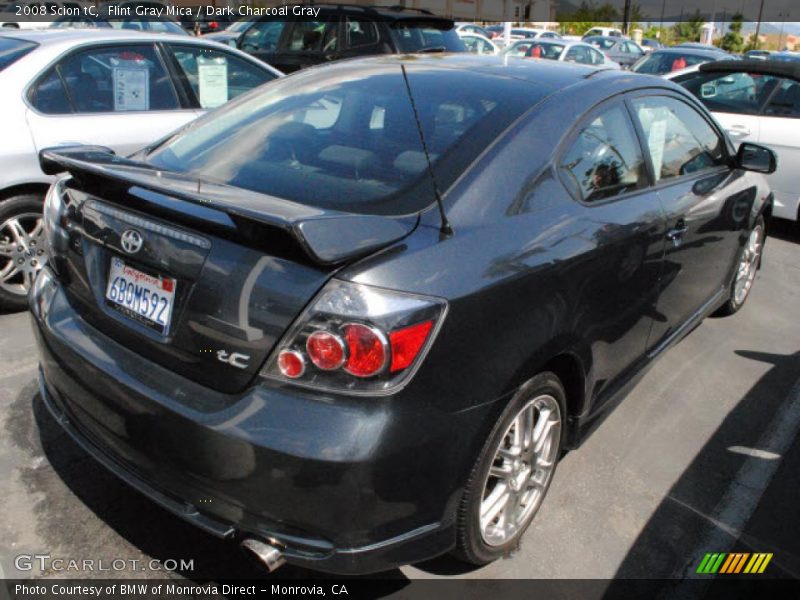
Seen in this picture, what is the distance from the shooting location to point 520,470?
2553 millimetres

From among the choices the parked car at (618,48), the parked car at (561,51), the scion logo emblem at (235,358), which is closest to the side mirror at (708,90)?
A: the scion logo emblem at (235,358)

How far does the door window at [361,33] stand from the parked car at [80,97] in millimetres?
3729

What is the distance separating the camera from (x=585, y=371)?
2.69 metres

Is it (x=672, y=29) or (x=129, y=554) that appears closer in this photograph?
(x=129, y=554)

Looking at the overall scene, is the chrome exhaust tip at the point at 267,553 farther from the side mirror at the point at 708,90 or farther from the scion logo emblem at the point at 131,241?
the side mirror at the point at 708,90

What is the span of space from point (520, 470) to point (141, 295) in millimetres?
1395

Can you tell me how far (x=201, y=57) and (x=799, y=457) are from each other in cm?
452

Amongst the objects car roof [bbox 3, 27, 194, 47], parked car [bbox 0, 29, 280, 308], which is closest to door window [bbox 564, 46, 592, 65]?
parked car [bbox 0, 29, 280, 308]

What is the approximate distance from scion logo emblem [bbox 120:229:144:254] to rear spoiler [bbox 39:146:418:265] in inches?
4.5

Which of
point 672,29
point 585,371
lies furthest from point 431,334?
point 672,29

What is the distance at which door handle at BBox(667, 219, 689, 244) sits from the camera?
10.4 feet

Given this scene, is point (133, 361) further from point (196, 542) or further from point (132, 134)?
point (132, 134)

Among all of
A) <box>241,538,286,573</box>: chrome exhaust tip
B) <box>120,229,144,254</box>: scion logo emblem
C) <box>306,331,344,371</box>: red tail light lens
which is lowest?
<box>241,538,286,573</box>: chrome exhaust tip

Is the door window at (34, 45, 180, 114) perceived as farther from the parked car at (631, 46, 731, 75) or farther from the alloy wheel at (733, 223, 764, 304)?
the parked car at (631, 46, 731, 75)
